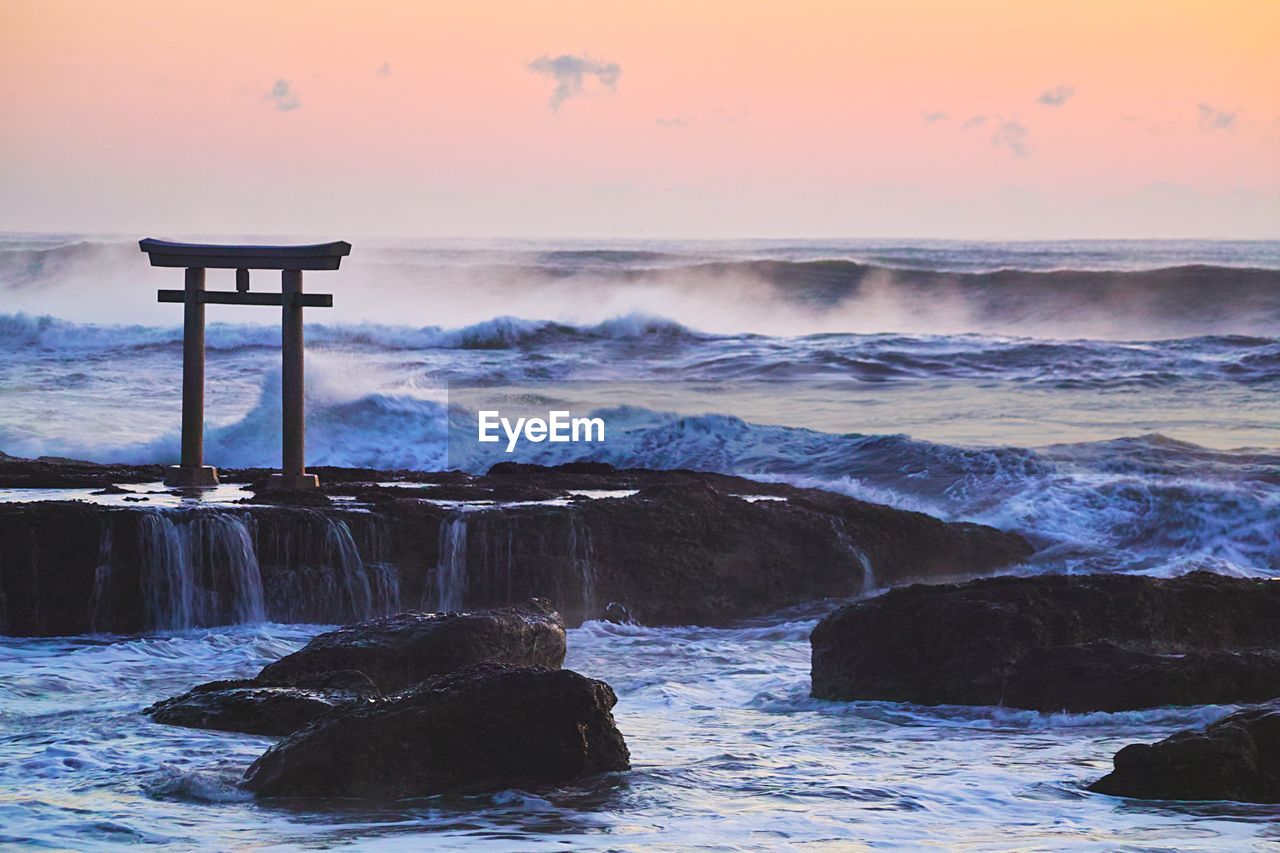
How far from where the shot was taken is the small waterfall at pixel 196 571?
1209cm

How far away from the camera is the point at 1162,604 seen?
410 inches

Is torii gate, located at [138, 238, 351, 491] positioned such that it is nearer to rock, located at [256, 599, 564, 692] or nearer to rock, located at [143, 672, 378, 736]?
rock, located at [256, 599, 564, 692]

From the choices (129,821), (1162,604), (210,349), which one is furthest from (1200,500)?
(210,349)

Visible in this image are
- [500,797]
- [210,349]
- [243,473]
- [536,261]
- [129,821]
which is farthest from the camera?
[536,261]

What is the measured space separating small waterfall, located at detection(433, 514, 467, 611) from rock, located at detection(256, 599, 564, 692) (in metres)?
2.88

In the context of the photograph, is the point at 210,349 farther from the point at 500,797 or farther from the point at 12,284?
the point at 500,797

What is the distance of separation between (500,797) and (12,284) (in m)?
39.5

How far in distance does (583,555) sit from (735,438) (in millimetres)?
9057

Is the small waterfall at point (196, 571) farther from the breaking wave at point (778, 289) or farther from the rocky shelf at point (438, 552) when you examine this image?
the breaking wave at point (778, 289)

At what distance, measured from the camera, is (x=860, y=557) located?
14.1m

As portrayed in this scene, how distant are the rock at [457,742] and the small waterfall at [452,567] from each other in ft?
16.1

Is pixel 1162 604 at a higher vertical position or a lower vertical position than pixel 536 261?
lower

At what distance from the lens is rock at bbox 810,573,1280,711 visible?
30.1 feet

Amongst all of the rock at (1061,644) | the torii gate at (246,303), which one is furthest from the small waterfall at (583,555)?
the rock at (1061,644)
